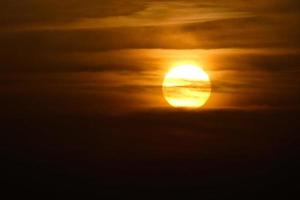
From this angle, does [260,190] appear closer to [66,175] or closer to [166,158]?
[166,158]

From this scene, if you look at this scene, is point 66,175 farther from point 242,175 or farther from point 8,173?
point 242,175

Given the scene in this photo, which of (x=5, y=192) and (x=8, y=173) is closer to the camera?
(x=5, y=192)

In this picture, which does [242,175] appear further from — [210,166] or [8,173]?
[8,173]

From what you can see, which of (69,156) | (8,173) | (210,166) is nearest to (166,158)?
(210,166)

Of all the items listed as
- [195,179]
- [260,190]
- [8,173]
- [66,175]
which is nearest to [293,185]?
[260,190]

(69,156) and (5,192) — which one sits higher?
(69,156)

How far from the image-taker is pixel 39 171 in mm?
11133

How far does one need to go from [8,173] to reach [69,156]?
0.85m

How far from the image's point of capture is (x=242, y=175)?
1086 centimetres

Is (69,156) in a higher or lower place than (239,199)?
higher

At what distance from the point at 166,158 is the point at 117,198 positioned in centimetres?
114

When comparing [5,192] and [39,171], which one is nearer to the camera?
[5,192]

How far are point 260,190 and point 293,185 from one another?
401mm

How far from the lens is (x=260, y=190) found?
1048 centimetres
